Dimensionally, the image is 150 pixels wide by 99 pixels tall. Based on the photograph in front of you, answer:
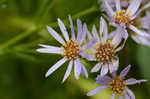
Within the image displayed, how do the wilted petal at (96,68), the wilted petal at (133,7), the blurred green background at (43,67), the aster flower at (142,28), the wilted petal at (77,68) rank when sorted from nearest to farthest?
the wilted petal at (77,68), the wilted petal at (96,68), the wilted petal at (133,7), the aster flower at (142,28), the blurred green background at (43,67)

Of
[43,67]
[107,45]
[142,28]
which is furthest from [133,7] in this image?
[43,67]

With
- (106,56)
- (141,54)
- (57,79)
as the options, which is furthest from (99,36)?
(57,79)

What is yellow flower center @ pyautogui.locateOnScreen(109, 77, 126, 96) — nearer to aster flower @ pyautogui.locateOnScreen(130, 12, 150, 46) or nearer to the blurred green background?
aster flower @ pyautogui.locateOnScreen(130, 12, 150, 46)

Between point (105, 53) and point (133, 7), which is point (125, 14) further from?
point (105, 53)

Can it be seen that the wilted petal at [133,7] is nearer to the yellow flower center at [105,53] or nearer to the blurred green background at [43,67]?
the yellow flower center at [105,53]

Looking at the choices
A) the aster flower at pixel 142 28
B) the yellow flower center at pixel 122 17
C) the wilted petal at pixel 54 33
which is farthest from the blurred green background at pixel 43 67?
the wilted petal at pixel 54 33

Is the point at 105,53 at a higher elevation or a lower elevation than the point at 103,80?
higher
